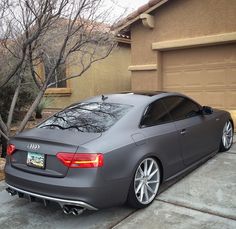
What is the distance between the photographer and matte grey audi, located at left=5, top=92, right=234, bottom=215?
3.67m

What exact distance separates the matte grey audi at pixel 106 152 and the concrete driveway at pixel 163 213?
0.66ft

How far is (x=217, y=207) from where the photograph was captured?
4.13 metres

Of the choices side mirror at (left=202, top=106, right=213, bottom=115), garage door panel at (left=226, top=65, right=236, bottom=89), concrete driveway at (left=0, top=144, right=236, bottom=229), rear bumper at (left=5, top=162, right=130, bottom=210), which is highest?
garage door panel at (left=226, top=65, right=236, bottom=89)

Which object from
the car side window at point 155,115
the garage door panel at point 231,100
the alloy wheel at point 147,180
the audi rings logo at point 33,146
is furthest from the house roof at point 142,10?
the audi rings logo at point 33,146

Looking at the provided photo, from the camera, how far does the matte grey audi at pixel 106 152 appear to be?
12.1ft

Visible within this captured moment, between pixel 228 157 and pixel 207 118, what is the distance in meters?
0.93

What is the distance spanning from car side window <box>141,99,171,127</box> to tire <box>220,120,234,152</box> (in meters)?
1.99

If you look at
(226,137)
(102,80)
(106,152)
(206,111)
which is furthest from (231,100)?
(106,152)

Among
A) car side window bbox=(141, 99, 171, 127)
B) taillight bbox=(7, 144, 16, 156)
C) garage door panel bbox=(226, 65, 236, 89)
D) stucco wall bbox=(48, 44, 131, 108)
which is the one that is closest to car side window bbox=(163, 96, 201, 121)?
car side window bbox=(141, 99, 171, 127)

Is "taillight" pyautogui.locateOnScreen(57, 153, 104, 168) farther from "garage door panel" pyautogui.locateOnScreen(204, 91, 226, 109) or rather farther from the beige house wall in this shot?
"garage door panel" pyautogui.locateOnScreen(204, 91, 226, 109)

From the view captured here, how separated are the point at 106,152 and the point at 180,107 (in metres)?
2.02

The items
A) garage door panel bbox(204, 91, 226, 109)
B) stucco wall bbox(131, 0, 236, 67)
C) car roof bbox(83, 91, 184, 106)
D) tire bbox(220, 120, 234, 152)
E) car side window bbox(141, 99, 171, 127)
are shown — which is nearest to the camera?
car side window bbox(141, 99, 171, 127)

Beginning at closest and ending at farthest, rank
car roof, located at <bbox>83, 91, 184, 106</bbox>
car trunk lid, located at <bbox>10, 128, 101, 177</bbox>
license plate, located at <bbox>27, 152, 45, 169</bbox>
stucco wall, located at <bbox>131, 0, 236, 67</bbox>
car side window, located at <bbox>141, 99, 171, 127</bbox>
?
1. car trunk lid, located at <bbox>10, 128, 101, 177</bbox>
2. license plate, located at <bbox>27, 152, 45, 169</bbox>
3. car side window, located at <bbox>141, 99, 171, 127</bbox>
4. car roof, located at <bbox>83, 91, 184, 106</bbox>
5. stucco wall, located at <bbox>131, 0, 236, 67</bbox>

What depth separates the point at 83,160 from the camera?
3658mm
